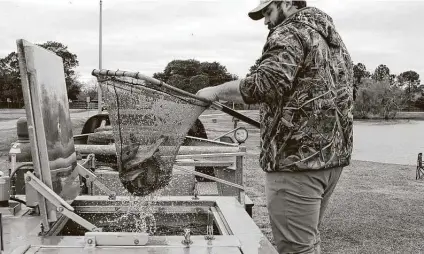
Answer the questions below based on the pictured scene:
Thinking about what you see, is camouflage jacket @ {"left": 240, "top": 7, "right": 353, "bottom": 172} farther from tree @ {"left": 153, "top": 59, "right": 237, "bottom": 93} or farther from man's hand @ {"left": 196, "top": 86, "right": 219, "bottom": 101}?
tree @ {"left": 153, "top": 59, "right": 237, "bottom": 93}

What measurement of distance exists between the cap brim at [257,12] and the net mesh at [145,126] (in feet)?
1.79

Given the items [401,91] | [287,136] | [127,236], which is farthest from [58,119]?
[401,91]

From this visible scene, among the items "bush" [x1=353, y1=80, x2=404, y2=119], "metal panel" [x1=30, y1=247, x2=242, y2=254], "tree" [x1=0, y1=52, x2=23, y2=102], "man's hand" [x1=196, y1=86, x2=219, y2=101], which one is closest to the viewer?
"metal panel" [x1=30, y1=247, x2=242, y2=254]

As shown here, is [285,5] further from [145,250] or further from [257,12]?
[145,250]

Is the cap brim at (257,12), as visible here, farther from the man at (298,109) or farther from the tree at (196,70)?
the tree at (196,70)

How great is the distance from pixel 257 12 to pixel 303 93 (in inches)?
20.8

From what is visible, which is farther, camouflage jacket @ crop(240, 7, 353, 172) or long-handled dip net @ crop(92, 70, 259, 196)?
long-handled dip net @ crop(92, 70, 259, 196)

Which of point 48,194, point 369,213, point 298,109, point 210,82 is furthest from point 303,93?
point 210,82

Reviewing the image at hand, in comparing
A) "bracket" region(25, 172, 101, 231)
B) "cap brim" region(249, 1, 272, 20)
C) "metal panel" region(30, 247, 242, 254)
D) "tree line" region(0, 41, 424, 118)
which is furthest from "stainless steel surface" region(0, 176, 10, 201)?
"tree line" region(0, 41, 424, 118)

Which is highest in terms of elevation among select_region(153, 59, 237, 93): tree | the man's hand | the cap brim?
the cap brim

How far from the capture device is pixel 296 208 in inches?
111

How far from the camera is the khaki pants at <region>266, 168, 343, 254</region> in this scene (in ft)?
9.24

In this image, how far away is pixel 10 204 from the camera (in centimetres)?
310

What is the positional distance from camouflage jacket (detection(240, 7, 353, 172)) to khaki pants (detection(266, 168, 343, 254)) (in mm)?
62
